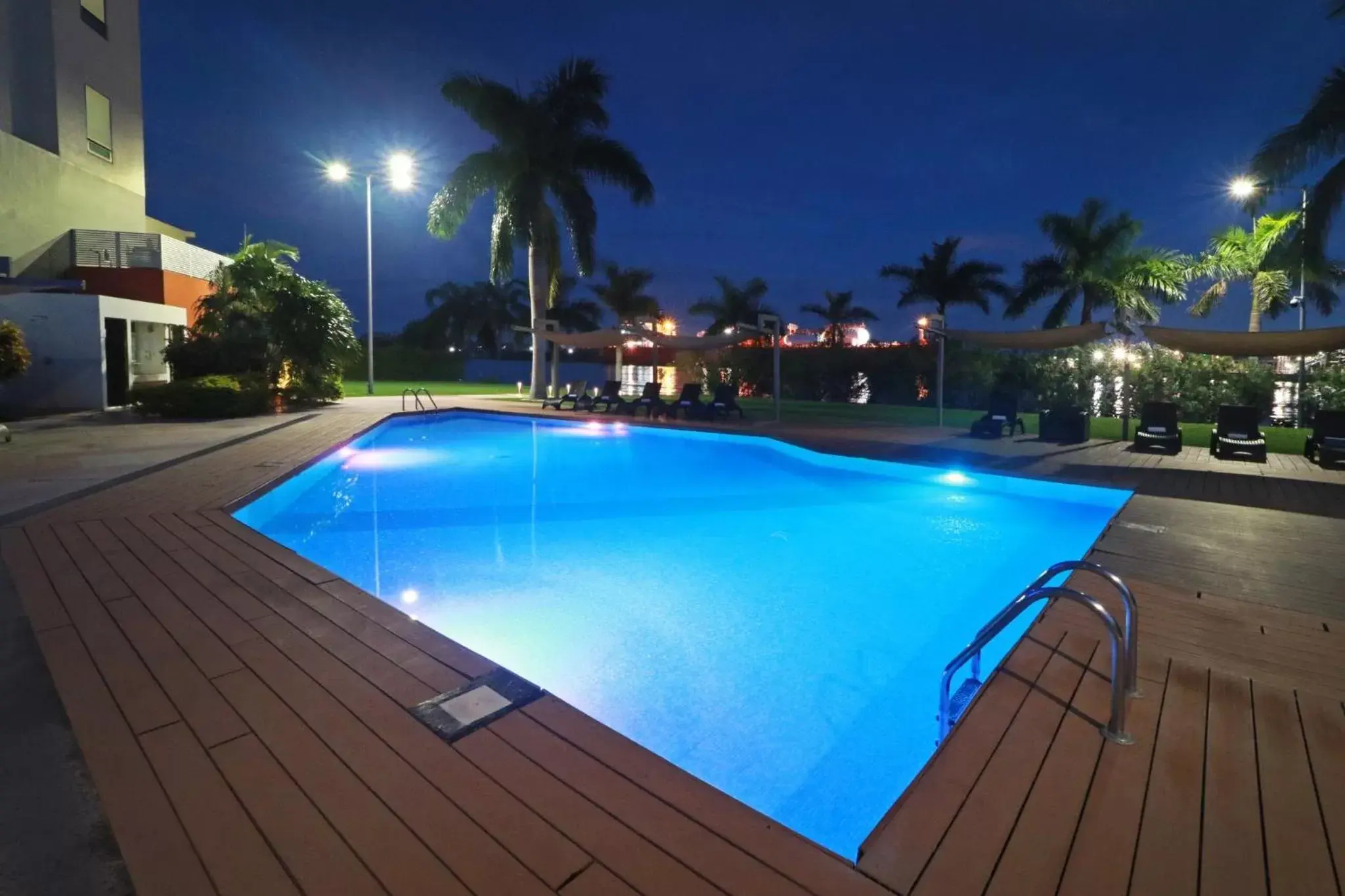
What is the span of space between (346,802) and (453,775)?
306 millimetres

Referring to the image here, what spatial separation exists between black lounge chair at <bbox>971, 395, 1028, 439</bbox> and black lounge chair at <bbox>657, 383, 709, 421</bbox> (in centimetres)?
565

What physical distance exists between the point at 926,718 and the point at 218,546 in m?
4.68

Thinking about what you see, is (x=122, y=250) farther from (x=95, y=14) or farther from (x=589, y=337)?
(x=589, y=337)

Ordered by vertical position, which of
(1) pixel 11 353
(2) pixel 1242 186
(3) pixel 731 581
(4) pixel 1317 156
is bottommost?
(3) pixel 731 581

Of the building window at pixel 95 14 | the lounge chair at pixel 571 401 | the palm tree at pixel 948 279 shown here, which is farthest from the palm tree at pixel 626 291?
the building window at pixel 95 14

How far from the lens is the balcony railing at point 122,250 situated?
51.8ft

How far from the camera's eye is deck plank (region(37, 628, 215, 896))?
172cm

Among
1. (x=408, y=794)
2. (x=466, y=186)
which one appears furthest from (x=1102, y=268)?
(x=408, y=794)

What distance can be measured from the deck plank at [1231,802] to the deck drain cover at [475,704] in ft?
7.06

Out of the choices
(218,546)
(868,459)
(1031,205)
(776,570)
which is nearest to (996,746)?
(776,570)

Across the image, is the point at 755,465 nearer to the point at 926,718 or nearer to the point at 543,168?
the point at 926,718

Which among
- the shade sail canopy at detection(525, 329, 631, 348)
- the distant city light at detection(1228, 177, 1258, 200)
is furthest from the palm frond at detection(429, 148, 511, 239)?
the distant city light at detection(1228, 177, 1258, 200)

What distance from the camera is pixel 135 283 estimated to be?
1599 centimetres

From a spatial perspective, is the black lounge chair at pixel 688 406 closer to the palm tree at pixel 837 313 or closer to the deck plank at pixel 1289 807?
the deck plank at pixel 1289 807
